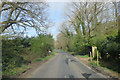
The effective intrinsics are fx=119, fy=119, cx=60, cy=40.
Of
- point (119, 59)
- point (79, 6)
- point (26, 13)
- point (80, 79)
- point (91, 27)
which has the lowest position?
point (80, 79)

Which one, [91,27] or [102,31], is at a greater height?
[91,27]

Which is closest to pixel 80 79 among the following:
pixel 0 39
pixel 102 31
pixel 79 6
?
pixel 0 39

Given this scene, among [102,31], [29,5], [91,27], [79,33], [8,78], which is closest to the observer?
[8,78]

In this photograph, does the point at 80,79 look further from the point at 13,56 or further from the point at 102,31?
the point at 102,31

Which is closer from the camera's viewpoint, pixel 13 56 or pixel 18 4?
pixel 13 56

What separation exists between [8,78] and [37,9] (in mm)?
5370

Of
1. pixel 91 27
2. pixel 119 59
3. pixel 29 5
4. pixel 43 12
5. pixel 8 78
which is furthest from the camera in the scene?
pixel 91 27

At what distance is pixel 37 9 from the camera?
924cm

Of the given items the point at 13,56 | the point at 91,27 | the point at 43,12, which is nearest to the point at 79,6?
the point at 91,27

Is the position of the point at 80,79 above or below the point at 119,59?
below

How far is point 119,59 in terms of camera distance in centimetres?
840

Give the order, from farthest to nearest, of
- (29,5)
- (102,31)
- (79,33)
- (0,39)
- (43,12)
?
1. (79,33)
2. (102,31)
3. (43,12)
4. (29,5)
5. (0,39)

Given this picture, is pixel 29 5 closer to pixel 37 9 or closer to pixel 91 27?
Result: pixel 37 9

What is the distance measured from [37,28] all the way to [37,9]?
1624 millimetres
